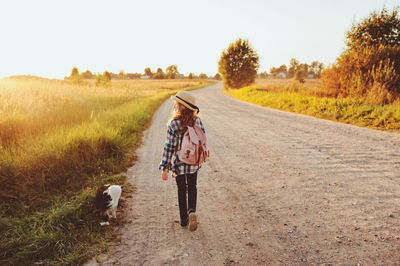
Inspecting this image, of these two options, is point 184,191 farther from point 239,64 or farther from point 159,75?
point 159,75

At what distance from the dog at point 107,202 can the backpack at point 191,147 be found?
45.9 inches

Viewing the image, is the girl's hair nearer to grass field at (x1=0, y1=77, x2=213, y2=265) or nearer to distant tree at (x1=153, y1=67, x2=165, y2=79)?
grass field at (x1=0, y1=77, x2=213, y2=265)

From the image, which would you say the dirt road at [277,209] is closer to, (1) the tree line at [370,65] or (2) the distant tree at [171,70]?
(1) the tree line at [370,65]

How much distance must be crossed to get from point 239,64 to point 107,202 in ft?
102

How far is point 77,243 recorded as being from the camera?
273cm

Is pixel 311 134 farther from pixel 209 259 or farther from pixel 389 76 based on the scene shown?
pixel 389 76

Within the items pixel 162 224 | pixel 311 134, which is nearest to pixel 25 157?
pixel 162 224

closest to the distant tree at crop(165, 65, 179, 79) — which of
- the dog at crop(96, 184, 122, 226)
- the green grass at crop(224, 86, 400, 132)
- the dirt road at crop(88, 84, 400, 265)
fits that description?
the green grass at crop(224, 86, 400, 132)

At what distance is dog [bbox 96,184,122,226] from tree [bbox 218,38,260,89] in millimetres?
30269

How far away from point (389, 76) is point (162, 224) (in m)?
12.8

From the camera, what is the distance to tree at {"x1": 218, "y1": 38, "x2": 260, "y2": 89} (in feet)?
104

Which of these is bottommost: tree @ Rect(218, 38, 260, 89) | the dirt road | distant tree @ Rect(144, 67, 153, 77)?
the dirt road

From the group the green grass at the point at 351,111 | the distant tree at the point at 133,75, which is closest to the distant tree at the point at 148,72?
the distant tree at the point at 133,75

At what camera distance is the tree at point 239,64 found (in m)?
31.7
